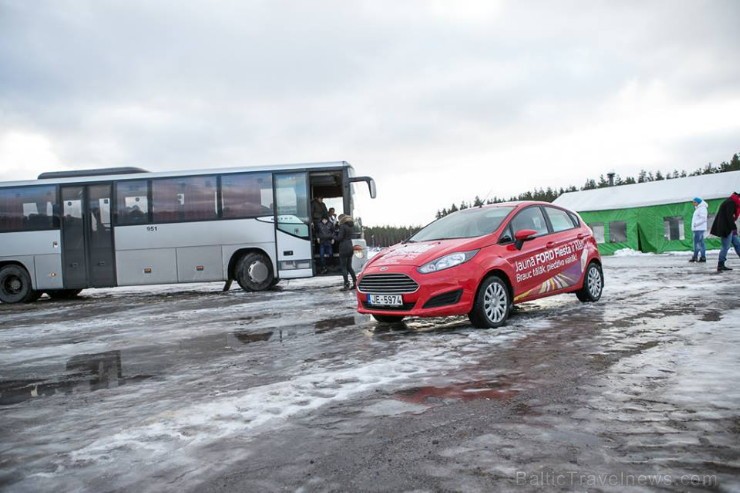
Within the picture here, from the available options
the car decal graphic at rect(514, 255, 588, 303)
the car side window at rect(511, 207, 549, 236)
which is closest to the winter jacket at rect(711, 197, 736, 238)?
the car decal graphic at rect(514, 255, 588, 303)

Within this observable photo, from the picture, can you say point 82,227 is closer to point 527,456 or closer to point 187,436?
point 187,436

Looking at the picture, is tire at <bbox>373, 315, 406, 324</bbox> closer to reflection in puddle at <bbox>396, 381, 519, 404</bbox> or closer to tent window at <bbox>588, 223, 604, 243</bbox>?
reflection in puddle at <bbox>396, 381, 519, 404</bbox>

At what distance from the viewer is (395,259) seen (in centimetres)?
673

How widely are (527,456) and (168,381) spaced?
10.6ft

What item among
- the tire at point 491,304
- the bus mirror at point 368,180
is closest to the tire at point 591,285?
the tire at point 491,304

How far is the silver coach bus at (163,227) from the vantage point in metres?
14.0

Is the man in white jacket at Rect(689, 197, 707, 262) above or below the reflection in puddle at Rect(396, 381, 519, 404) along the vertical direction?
above

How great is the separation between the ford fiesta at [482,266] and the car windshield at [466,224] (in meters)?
0.01

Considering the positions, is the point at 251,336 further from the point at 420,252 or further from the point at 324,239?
the point at 324,239

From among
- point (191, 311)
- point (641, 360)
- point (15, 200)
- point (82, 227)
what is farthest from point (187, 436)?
point (15, 200)

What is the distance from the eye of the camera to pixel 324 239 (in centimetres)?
1382

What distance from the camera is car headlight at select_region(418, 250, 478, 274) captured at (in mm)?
6289

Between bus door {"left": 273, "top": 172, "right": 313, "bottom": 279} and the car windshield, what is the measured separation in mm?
6509

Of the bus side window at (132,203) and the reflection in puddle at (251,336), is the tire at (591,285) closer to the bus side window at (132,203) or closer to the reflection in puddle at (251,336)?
the reflection in puddle at (251,336)
